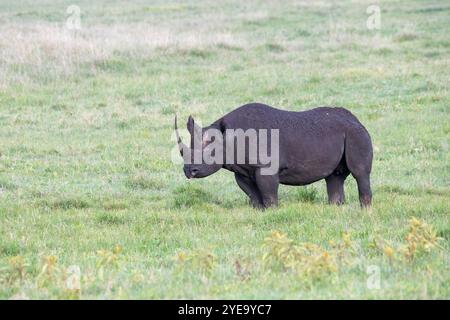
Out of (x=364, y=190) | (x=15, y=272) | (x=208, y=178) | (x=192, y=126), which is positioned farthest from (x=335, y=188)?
(x=15, y=272)

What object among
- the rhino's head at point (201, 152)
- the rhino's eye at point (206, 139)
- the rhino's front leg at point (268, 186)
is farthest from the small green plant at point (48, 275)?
the rhino's front leg at point (268, 186)

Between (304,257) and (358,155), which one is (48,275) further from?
(358,155)

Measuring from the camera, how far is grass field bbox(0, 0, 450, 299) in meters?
7.12

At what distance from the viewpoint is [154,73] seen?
2205 centimetres

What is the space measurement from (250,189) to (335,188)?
1101mm

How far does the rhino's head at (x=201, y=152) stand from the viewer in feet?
34.5

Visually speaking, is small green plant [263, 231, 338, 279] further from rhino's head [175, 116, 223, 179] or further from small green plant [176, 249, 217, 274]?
rhino's head [175, 116, 223, 179]

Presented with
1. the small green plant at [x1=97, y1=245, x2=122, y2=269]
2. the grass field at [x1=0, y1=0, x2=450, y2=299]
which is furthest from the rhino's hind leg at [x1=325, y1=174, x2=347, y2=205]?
the small green plant at [x1=97, y1=245, x2=122, y2=269]

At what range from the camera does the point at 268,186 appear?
416 inches

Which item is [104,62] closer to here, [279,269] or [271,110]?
[271,110]

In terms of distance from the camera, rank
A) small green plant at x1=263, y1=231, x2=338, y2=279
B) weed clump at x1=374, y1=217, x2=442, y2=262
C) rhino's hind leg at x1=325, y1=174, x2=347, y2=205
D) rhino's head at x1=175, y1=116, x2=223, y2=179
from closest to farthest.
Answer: small green plant at x1=263, y1=231, x2=338, y2=279, weed clump at x1=374, y1=217, x2=442, y2=262, rhino's head at x1=175, y1=116, x2=223, y2=179, rhino's hind leg at x1=325, y1=174, x2=347, y2=205

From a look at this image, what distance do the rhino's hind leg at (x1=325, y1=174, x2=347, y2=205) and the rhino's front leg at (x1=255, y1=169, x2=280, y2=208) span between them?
0.86m

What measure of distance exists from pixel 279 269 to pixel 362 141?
12.9 ft

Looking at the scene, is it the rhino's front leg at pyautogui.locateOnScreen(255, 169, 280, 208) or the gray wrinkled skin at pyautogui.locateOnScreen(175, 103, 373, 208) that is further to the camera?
the gray wrinkled skin at pyautogui.locateOnScreen(175, 103, 373, 208)
